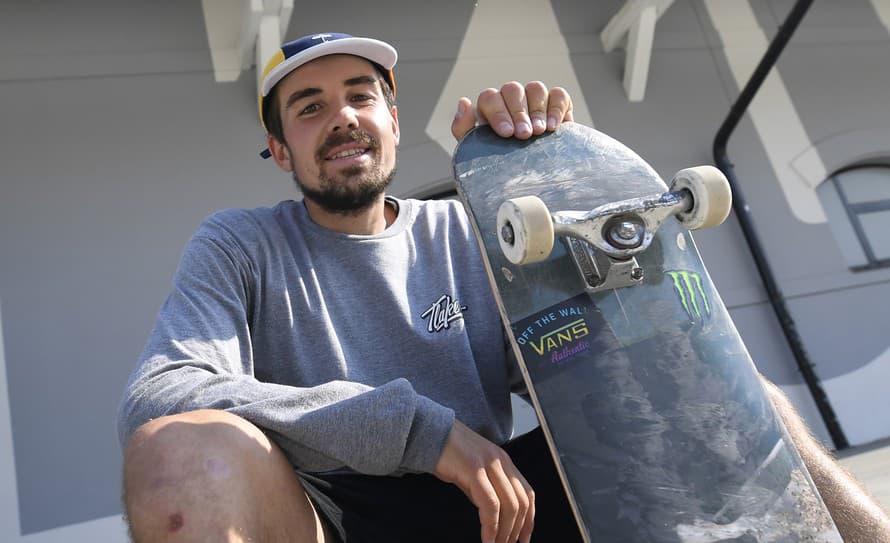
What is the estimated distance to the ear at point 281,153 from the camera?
5.49 ft

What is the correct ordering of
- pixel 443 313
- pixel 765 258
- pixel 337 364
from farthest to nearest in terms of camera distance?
pixel 765 258 < pixel 443 313 < pixel 337 364

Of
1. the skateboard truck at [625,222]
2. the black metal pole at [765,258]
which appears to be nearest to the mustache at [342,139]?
the skateboard truck at [625,222]

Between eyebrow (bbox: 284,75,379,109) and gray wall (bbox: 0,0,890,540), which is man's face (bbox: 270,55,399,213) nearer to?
eyebrow (bbox: 284,75,379,109)

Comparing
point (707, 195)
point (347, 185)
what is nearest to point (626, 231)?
point (707, 195)

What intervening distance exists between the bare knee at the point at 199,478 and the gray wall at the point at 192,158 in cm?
266

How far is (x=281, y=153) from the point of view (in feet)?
5.62

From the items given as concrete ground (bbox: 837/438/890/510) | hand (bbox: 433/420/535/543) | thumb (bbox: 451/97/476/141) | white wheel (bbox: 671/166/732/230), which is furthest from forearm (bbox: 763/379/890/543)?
concrete ground (bbox: 837/438/890/510)

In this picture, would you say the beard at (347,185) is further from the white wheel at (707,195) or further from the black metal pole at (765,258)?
the black metal pole at (765,258)

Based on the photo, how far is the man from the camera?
34.2 inches

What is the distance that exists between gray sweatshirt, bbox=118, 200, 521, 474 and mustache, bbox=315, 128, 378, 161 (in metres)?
0.14

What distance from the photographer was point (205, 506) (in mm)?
791

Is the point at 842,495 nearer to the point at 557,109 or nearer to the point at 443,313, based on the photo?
the point at 443,313

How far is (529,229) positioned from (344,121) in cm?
70

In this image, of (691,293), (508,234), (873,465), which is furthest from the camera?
(873,465)
